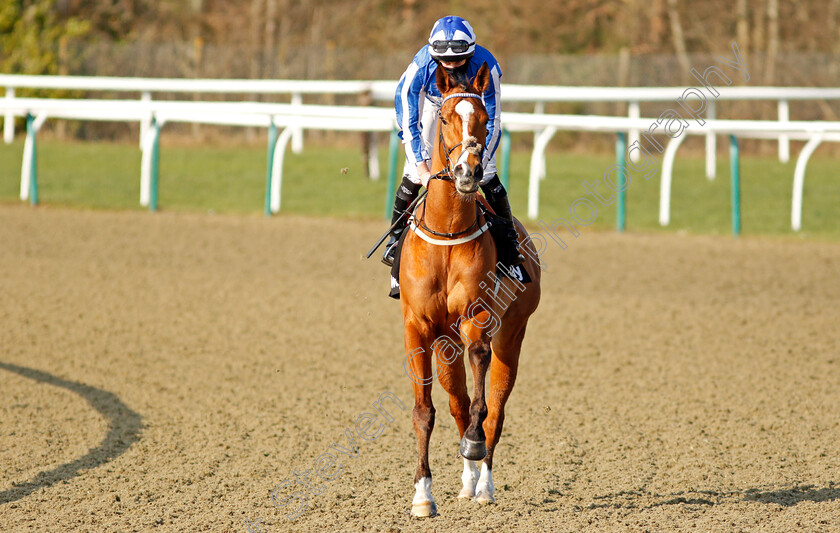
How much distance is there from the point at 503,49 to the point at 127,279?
1768cm

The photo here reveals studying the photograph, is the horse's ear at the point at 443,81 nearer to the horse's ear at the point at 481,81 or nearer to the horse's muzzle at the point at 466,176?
the horse's ear at the point at 481,81

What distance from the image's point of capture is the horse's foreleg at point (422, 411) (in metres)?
4.29

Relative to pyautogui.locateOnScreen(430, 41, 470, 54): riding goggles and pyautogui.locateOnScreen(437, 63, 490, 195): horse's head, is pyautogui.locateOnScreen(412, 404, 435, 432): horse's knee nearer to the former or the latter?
pyautogui.locateOnScreen(437, 63, 490, 195): horse's head

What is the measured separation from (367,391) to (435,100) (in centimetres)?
266

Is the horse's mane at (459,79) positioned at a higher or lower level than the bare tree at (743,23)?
lower

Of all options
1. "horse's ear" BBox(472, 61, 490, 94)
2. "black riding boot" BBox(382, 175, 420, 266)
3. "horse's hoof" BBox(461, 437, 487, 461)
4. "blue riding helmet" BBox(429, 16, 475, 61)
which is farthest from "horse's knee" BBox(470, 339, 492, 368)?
"blue riding helmet" BBox(429, 16, 475, 61)

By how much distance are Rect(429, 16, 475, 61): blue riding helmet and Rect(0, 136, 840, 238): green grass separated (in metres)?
8.28

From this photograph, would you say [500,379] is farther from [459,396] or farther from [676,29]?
[676,29]

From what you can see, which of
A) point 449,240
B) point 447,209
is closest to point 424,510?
point 449,240

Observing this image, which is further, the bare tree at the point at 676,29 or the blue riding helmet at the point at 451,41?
the bare tree at the point at 676,29

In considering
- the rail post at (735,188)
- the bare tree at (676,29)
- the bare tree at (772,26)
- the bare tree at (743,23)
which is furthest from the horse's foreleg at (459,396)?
the bare tree at (743,23)

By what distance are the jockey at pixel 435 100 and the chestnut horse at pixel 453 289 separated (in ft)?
0.55

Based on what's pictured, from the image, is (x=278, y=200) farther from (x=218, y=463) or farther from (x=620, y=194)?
(x=218, y=463)

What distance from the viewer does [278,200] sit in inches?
517
